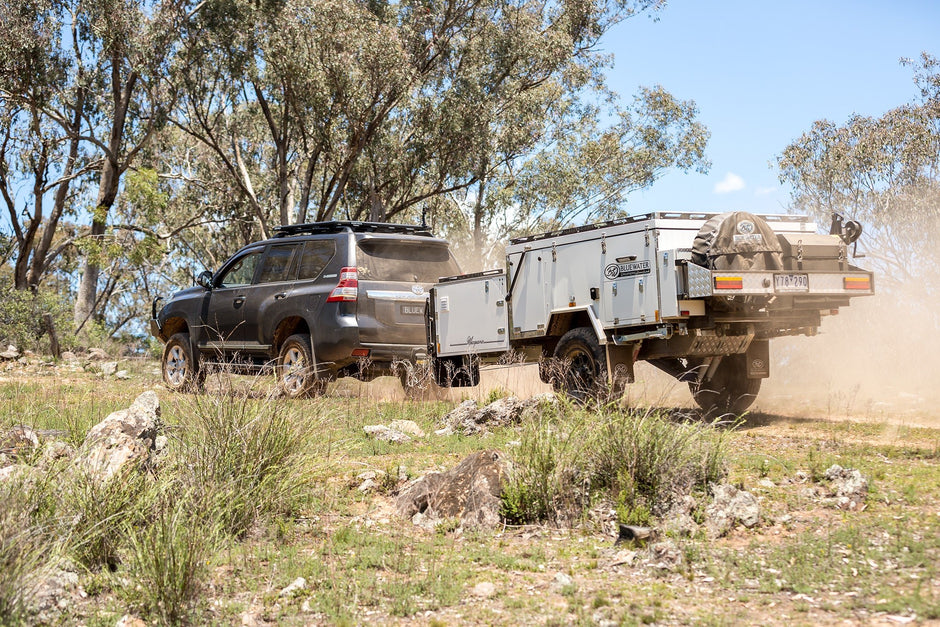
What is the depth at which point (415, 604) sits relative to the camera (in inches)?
197

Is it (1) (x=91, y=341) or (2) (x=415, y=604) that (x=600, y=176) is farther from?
(2) (x=415, y=604)

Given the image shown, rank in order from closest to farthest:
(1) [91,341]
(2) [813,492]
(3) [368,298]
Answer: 1. (2) [813,492]
2. (3) [368,298]
3. (1) [91,341]

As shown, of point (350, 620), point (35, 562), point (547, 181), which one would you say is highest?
point (547, 181)

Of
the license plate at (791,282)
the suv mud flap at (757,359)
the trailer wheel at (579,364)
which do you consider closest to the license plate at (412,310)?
the trailer wheel at (579,364)

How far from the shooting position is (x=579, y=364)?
1131cm

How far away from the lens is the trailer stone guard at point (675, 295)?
32.7ft

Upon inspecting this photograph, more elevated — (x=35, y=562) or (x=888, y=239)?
(x=888, y=239)

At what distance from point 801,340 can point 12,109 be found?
23.2 metres

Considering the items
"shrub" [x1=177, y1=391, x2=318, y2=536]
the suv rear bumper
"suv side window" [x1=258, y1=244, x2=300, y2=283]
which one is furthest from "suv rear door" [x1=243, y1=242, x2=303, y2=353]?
"shrub" [x1=177, y1=391, x2=318, y2=536]

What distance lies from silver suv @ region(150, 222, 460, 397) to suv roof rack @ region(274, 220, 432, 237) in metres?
0.02

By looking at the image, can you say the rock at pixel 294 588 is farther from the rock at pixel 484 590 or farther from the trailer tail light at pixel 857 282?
the trailer tail light at pixel 857 282

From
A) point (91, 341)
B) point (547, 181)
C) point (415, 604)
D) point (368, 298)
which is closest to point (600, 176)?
point (547, 181)

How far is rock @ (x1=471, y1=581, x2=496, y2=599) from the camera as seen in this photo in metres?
5.14

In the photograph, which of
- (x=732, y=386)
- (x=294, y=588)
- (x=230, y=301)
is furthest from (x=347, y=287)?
(x=294, y=588)
